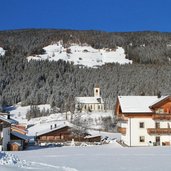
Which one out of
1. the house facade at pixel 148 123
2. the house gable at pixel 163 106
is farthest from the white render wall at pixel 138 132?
the house gable at pixel 163 106

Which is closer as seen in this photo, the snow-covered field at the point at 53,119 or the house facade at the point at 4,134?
the house facade at the point at 4,134

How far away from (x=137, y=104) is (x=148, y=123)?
9.68 ft

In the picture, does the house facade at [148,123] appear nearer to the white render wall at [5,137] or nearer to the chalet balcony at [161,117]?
the chalet balcony at [161,117]

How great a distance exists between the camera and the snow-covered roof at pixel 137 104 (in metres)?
50.5

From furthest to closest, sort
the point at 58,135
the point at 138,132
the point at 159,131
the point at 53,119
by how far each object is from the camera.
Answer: the point at 53,119 → the point at 58,135 → the point at 138,132 → the point at 159,131

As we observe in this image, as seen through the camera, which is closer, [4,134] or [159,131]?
[4,134]

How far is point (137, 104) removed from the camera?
52.0 m

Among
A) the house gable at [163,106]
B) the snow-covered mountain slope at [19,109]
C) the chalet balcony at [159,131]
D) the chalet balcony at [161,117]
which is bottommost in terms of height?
the chalet balcony at [159,131]

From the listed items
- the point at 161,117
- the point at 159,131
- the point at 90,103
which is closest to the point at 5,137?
the point at 159,131

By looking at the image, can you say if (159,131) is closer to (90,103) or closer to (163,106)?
(163,106)

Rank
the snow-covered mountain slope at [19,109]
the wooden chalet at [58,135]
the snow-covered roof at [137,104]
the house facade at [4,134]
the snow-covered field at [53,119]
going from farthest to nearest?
the snow-covered mountain slope at [19,109] → the snow-covered field at [53,119] → the wooden chalet at [58,135] → the snow-covered roof at [137,104] → the house facade at [4,134]

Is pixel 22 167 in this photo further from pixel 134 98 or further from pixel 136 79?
pixel 136 79

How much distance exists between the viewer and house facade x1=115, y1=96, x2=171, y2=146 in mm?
50250

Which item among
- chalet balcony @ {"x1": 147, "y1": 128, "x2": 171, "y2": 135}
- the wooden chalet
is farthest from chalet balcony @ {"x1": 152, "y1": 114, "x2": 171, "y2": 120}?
the wooden chalet
